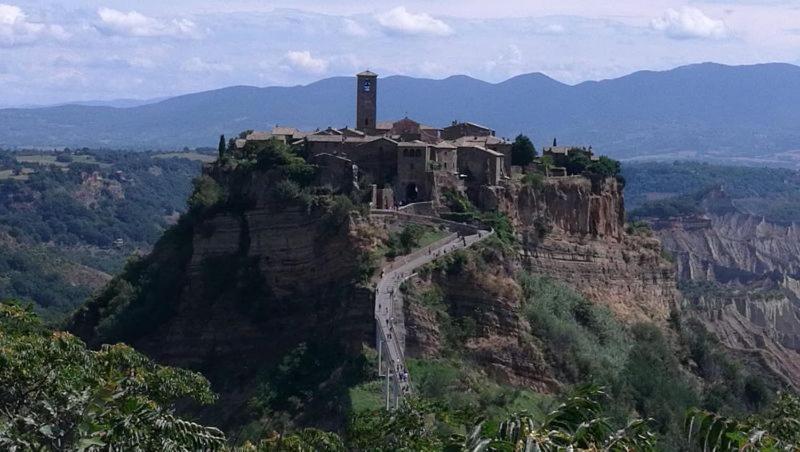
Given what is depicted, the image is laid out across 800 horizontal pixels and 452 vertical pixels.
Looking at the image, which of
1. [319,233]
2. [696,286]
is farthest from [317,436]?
[696,286]

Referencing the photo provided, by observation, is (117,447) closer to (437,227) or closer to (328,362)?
(328,362)

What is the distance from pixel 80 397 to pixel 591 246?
122 feet

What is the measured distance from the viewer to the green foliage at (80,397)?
17453mm

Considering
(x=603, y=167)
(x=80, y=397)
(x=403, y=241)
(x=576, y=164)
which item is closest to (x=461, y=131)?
(x=576, y=164)

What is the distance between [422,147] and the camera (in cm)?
4894

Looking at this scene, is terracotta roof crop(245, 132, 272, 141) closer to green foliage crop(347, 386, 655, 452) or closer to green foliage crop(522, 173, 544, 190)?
green foliage crop(522, 173, 544, 190)

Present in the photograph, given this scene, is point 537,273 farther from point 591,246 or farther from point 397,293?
point 397,293

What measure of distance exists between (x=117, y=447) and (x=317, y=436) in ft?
23.1

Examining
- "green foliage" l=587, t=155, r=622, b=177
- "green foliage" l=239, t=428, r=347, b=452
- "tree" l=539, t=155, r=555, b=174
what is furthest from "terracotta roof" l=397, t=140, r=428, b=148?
"green foliage" l=239, t=428, r=347, b=452

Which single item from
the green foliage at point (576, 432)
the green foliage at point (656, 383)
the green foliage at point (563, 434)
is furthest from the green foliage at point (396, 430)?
the green foliage at point (656, 383)

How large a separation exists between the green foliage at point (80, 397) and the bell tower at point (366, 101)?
33.0 metres

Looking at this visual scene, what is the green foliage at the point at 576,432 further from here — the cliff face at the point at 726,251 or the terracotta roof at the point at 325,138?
the cliff face at the point at 726,251

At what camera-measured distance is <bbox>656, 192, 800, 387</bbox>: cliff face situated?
6969 cm

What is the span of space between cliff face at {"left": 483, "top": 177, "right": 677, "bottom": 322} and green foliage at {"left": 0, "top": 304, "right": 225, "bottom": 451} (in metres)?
28.5
